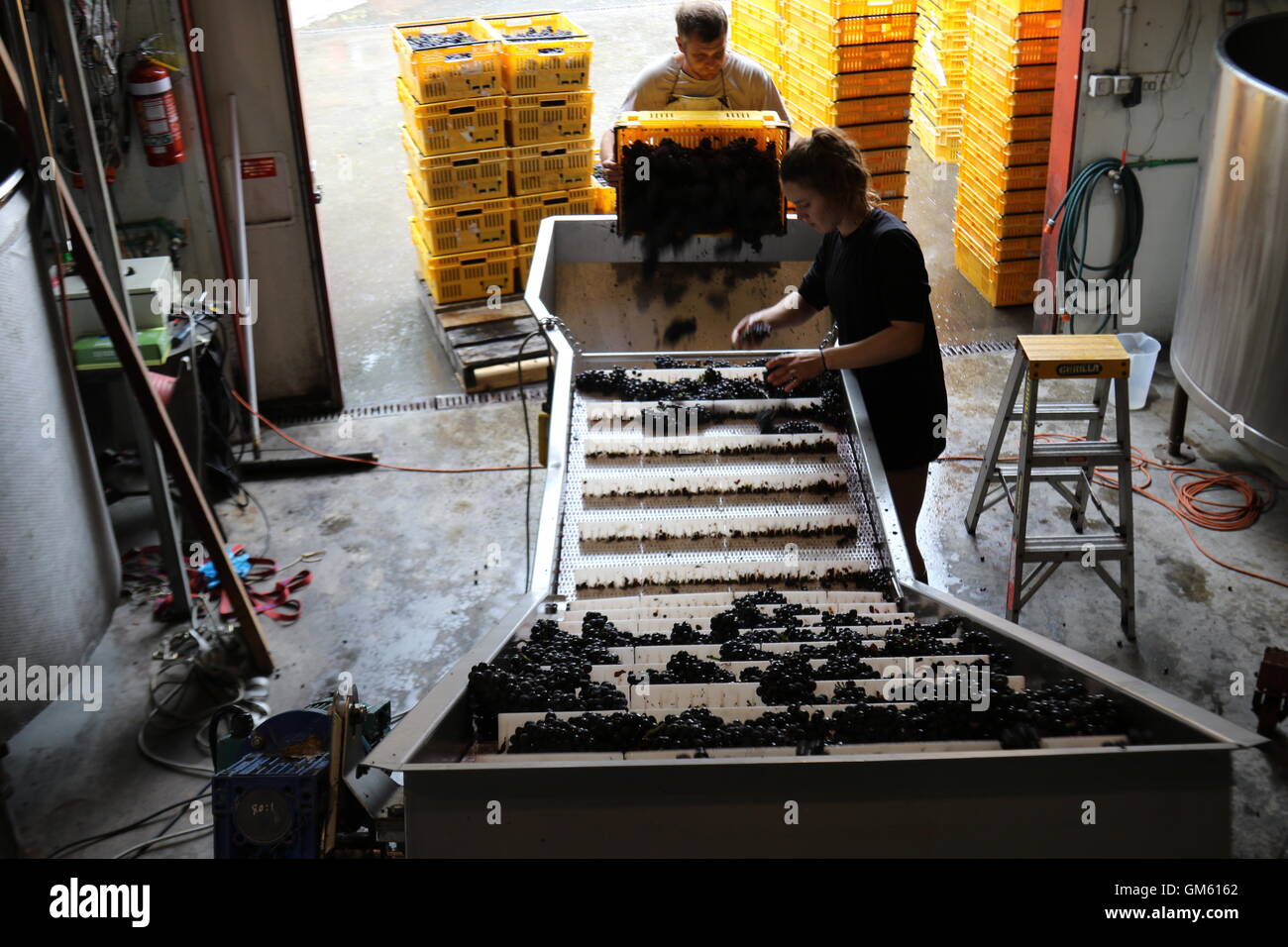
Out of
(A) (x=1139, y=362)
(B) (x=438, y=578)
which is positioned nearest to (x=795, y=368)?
(B) (x=438, y=578)

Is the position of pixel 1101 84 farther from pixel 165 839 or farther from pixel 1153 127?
pixel 165 839

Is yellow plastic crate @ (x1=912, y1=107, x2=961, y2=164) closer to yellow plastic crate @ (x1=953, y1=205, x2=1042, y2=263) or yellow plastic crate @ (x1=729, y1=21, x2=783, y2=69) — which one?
yellow plastic crate @ (x1=729, y1=21, x2=783, y2=69)

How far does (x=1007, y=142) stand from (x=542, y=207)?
296cm

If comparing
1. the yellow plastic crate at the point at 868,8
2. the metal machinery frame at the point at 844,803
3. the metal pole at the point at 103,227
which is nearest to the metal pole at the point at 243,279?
the metal pole at the point at 103,227

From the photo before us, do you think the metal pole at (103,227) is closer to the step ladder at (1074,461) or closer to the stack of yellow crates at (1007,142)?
the step ladder at (1074,461)

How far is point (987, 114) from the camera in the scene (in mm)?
7664

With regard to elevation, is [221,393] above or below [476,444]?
above

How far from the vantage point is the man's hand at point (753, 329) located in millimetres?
4629

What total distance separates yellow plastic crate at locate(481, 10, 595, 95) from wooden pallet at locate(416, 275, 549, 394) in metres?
1.33

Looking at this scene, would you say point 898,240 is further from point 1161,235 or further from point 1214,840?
point 1161,235

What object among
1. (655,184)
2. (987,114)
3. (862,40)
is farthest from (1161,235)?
(655,184)

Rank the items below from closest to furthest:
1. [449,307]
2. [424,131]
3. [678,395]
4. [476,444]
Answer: [678,395], [476,444], [424,131], [449,307]

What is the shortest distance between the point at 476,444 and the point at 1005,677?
13.6 ft

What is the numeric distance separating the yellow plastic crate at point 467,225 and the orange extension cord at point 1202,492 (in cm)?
318
